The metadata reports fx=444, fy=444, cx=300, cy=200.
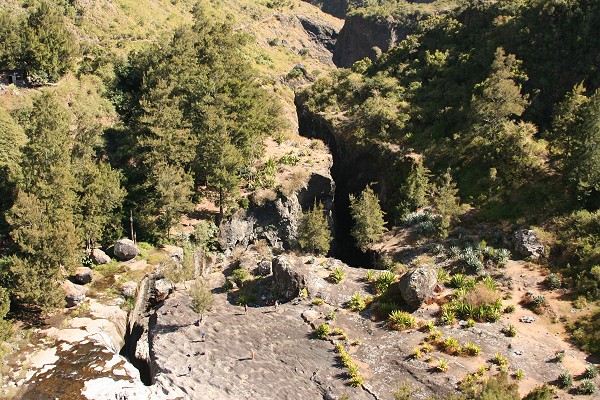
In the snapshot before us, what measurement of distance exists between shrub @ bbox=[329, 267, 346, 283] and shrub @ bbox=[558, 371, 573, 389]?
50.6 feet

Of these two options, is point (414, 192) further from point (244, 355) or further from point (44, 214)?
point (44, 214)

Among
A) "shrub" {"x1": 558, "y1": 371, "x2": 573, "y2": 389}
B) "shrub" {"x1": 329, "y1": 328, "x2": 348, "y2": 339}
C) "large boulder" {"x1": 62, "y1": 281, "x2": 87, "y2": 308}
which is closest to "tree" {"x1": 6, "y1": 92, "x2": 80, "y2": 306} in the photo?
"large boulder" {"x1": 62, "y1": 281, "x2": 87, "y2": 308}

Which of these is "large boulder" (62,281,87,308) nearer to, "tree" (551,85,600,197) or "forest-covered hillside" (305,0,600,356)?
"forest-covered hillside" (305,0,600,356)

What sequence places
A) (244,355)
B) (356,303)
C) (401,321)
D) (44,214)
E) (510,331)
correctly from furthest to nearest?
1. (356,303)
2. (44,214)
3. (401,321)
4. (510,331)
5. (244,355)

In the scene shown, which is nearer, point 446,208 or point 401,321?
point 401,321

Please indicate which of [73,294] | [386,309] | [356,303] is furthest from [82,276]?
[386,309]

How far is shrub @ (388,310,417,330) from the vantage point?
29.4 meters

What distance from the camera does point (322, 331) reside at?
2867 centimetres

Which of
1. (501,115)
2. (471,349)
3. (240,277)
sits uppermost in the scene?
(501,115)

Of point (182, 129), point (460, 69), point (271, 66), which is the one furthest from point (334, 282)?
point (271, 66)

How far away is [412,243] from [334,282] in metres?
10.2

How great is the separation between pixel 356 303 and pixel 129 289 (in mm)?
16641

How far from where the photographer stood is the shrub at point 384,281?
109 ft

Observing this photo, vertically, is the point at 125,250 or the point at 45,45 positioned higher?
the point at 45,45
